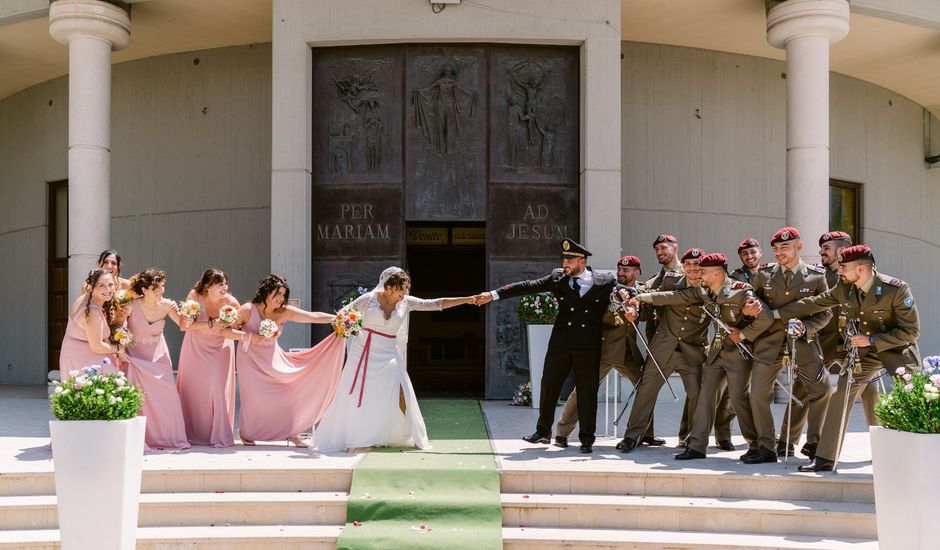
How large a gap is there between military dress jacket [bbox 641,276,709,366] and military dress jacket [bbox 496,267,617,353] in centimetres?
46

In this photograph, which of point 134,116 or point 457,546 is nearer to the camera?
point 457,546

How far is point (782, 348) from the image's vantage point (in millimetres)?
8828

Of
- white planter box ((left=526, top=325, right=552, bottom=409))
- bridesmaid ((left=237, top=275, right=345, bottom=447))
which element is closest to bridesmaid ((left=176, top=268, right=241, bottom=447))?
bridesmaid ((left=237, top=275, right=345, bottom=447))

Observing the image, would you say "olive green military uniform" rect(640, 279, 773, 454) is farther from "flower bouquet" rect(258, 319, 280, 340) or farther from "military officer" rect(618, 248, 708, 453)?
"flower bouquet" rect(258, 319, 280, 340)

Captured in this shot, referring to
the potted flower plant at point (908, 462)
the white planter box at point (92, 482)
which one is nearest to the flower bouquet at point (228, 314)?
the white planter box at point (92, 482)

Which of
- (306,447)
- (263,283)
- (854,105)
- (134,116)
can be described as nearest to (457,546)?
(306,447)

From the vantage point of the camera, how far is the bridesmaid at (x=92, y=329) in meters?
9.23

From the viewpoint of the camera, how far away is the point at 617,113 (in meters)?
14.4

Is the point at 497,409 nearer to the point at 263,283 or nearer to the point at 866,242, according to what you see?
the point at 263,283

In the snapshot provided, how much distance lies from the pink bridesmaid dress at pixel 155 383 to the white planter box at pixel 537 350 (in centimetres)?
519

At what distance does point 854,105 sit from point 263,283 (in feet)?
45.5

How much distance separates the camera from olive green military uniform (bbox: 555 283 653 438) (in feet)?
32.0

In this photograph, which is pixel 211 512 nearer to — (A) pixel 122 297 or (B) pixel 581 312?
(A) pixel 122 297

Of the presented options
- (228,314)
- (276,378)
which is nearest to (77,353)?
(228,314)
